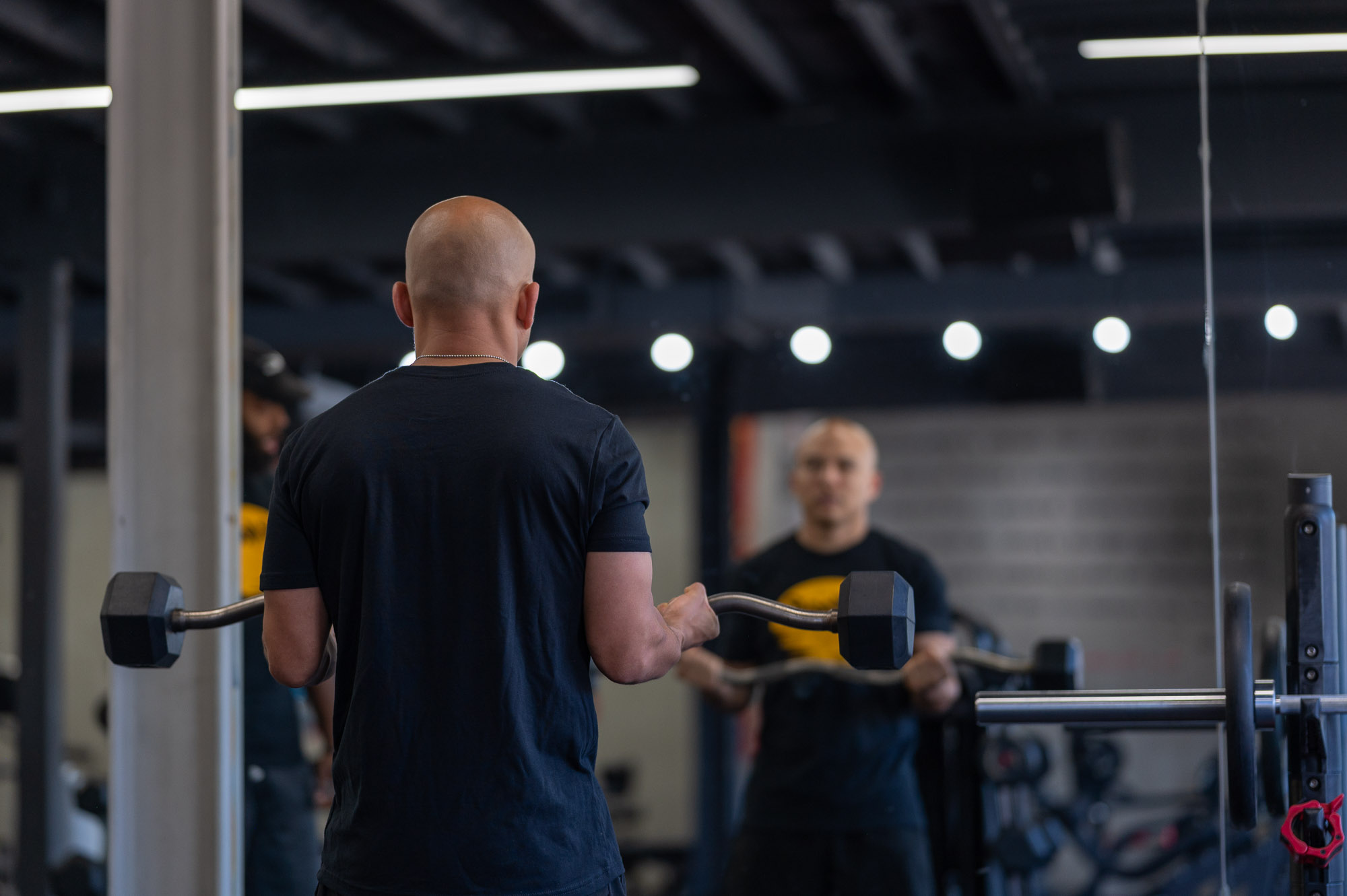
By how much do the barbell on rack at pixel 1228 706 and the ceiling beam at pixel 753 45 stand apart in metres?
1.98

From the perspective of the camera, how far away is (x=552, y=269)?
321 centimetres

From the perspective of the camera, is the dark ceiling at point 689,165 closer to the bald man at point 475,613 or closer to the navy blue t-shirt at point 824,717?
the navy blue t-shirt at point 824,717

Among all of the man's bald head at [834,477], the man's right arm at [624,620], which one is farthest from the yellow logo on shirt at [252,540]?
the man's right arm at [624,620]

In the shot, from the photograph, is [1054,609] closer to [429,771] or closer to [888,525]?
[888,525]

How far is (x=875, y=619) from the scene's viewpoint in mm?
1446

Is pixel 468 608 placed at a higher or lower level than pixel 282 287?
lower

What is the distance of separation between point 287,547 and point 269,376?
1627 mm

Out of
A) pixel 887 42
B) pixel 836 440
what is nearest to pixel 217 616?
pixel 836 440

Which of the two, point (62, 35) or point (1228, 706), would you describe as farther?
point (62, 35)

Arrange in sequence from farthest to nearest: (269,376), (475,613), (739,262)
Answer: (739,262) → (269,376) → (475,613)

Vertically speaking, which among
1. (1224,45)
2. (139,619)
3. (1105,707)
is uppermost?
(1224,45)

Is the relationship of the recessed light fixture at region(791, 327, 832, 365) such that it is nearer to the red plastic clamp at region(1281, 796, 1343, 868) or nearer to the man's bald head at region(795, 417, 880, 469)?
the man's bald head at region(795, 417, 880, 469)

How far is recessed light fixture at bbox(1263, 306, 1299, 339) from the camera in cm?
211

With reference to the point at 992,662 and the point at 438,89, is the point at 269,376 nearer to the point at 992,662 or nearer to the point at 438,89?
the point at 438,89
